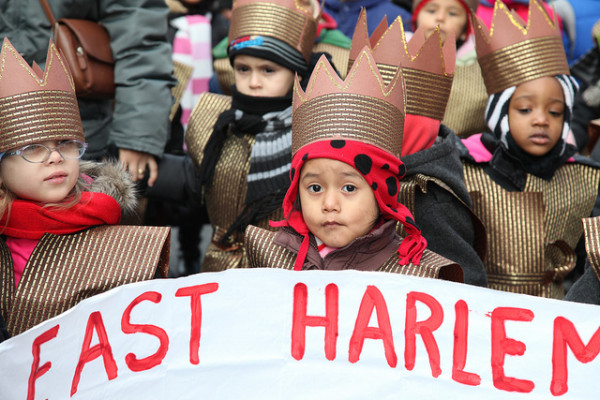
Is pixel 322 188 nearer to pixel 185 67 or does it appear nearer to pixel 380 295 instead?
pixel 380 295

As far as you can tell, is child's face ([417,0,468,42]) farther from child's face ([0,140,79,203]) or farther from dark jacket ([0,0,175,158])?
child's face ([0,140,79,203])


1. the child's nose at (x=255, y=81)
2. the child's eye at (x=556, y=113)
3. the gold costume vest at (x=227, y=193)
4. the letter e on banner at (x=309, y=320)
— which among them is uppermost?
the child's eye at (x=556, y=113)

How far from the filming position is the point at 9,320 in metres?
2.70

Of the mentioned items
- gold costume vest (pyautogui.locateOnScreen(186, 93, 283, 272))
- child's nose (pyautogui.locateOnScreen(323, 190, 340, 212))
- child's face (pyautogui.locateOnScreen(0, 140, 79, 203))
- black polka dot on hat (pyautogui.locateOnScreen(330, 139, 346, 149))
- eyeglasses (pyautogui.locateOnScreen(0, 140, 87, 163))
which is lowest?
gold costume vest (pyautogui.locateOnScreen(186, 93, 283, 272))

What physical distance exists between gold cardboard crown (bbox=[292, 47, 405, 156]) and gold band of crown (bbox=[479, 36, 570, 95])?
1.00m

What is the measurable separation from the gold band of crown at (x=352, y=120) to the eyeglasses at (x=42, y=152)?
0.79 m

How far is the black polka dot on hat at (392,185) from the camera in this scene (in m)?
2.74

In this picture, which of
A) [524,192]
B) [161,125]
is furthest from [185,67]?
[524,192]

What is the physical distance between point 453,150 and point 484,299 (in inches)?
45.0

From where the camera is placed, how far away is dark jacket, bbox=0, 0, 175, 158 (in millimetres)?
3576

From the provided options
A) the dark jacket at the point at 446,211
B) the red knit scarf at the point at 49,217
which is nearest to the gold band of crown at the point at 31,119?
the red knit scarf at the point at 49,217

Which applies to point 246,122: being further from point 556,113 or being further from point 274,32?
point 556,113

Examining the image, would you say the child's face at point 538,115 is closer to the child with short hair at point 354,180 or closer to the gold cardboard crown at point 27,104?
the child with short hair at point 354,180

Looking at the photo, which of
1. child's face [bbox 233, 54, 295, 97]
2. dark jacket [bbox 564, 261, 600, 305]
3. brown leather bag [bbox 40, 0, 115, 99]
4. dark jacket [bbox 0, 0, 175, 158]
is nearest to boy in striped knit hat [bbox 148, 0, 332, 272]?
child's face [bbox 233, 54, 295, 97]
